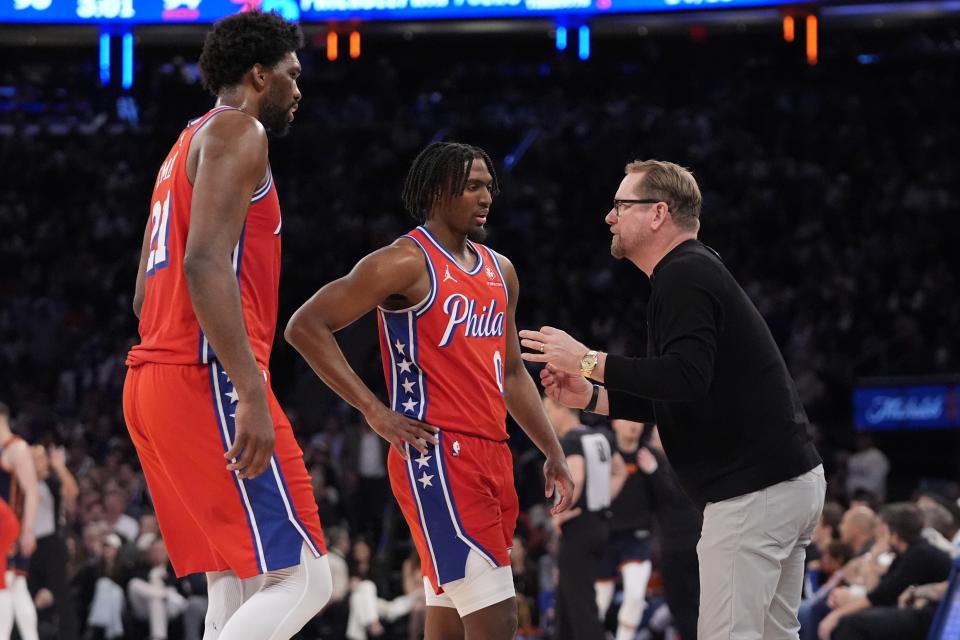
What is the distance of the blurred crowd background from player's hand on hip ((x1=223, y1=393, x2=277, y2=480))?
31.7 feet

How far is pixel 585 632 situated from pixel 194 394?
18.4ft

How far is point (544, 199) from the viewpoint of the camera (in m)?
19.5

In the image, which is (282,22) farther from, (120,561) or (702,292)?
(120,561)

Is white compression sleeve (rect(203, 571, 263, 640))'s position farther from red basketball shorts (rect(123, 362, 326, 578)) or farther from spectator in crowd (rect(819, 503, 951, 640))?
spectator in crowd (rect(819, 503, 951, 640))

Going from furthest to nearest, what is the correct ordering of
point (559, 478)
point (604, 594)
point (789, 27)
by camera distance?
point (789, 27)
point (604, 594)
point (559, 478)

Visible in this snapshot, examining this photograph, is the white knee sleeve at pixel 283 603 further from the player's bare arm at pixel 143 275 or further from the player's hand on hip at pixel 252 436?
the player's bare arm at pixel 143 275

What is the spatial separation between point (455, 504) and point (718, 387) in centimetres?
102

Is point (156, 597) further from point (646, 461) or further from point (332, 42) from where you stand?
point (332, 42)

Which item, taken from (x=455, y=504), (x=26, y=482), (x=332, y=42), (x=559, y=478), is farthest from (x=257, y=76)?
(x=332, y=42)

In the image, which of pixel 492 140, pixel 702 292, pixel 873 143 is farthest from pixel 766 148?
pixel 702 292

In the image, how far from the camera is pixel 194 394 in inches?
138

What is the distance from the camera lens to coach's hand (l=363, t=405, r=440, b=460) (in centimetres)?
443

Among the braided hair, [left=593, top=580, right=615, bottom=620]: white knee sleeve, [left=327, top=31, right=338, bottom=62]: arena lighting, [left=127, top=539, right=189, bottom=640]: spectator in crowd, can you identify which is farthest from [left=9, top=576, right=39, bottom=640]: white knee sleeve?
[left=327, top=31, right=338, bottom=62]: arena lighting

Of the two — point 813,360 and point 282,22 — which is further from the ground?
point 282,22
